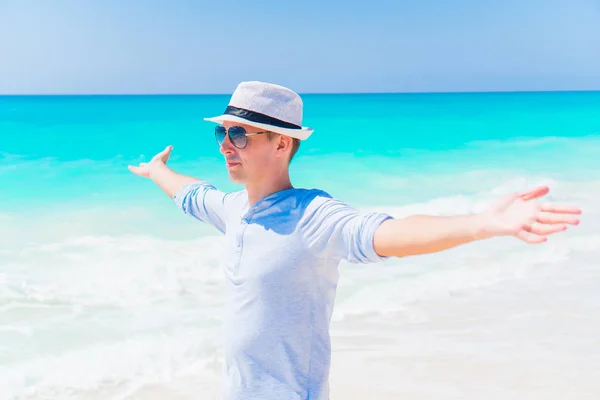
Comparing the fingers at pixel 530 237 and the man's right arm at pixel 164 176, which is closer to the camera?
the fingers at pixel 530 237

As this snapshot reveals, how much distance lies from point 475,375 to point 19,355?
3.13 metres

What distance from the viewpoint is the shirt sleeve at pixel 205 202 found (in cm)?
247

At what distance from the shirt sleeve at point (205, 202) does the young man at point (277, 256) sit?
25cm

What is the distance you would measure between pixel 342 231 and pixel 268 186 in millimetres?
308

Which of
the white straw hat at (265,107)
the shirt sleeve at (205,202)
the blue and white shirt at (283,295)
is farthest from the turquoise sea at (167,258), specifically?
the white straw hat at (265,107)

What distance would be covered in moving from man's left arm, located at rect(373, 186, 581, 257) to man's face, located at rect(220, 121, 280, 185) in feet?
1.40

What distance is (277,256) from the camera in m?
2.05

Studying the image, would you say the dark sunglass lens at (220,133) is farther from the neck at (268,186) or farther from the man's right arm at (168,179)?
the man's right arm at (168,179)

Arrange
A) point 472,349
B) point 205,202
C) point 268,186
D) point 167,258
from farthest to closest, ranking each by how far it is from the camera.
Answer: point 167,258 < point 472,349 < point 205,202 < point 268,186

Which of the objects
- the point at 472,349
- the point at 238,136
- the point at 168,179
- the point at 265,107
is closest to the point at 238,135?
the point at 238,136

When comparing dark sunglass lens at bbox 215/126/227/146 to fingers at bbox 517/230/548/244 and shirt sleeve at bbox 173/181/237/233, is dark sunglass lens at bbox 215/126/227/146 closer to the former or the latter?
shirt sleeve at bbox 173/181/237/233

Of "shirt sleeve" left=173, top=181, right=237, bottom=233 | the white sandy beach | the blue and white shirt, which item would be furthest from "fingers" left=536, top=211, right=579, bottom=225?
the white sandy beach

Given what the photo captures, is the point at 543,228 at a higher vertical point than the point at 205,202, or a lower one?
lower

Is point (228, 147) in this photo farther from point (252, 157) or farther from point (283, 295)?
point (283, 295)
